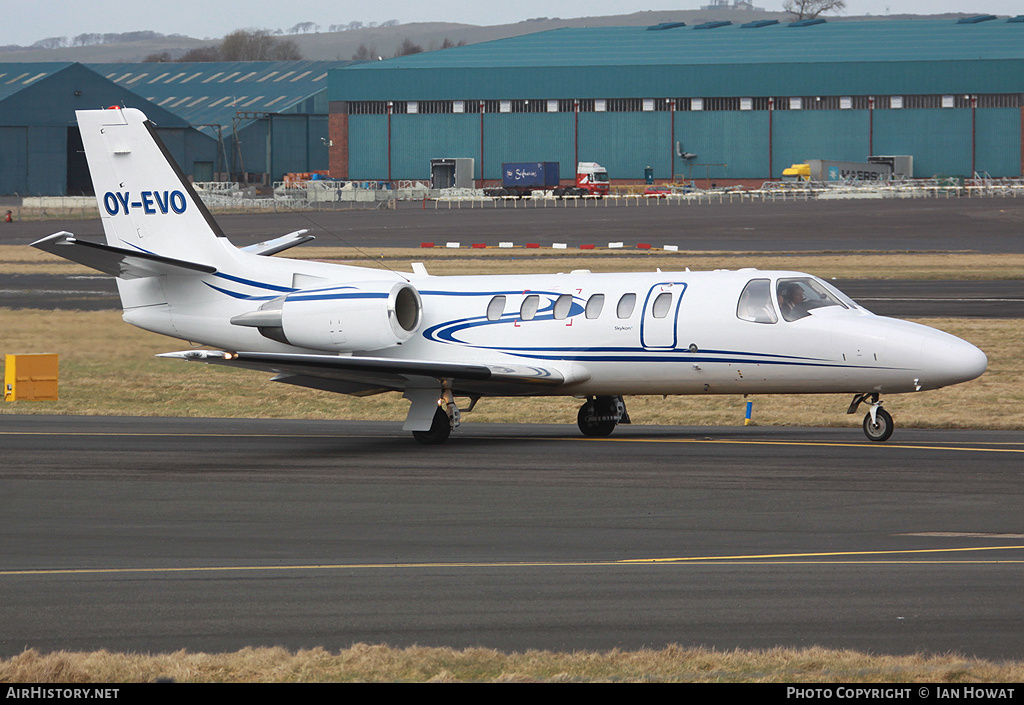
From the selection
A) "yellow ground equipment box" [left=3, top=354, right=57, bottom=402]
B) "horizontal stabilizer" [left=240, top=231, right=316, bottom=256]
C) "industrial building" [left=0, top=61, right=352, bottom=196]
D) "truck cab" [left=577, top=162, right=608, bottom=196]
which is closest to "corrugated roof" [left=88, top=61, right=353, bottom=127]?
"industrial building" [left=0, top=61, right=352, bottom=196]

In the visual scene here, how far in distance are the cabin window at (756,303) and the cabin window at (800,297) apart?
18 centimetres

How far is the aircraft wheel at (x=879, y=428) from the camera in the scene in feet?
70.6

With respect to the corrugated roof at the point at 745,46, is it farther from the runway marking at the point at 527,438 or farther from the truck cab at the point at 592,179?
the runway marking at the point at 527,438

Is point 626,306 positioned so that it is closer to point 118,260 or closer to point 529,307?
point 529,307

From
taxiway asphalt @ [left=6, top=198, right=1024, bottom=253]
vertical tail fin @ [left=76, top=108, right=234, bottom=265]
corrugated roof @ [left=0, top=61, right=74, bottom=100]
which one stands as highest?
corrugated roof @ [left=0, top=61, right=74, bottom=100]

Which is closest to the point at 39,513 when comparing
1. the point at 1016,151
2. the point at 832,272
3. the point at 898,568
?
the point at 898,568

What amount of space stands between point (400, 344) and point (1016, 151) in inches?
4375

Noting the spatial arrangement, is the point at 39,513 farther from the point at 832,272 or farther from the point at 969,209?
the point at 969,209

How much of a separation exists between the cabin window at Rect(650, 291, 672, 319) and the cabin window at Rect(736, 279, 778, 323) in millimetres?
1231

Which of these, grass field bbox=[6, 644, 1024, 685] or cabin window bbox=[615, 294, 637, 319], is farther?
cabin window bbox=[615, 294, 637, 319]

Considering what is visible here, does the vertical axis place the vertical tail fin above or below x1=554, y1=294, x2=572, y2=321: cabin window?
above

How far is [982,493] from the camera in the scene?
16.8m

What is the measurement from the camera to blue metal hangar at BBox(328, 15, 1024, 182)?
122000 mm

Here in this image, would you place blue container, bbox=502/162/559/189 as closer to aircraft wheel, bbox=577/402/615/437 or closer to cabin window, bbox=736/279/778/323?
aircraft wheel, bbox=577/402/615/437
